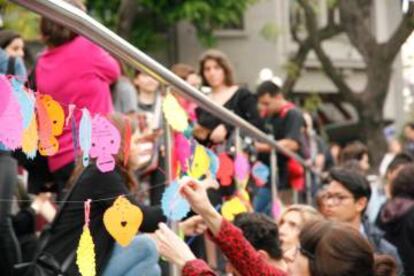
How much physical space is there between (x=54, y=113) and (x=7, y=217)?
2002 millimetres

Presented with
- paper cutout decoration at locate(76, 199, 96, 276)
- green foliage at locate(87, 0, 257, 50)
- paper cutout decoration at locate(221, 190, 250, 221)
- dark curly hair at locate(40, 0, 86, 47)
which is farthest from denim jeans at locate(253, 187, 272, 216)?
green foliage at locate(87, 0, 257, 50)

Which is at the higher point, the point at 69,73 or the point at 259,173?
the point at 69,73

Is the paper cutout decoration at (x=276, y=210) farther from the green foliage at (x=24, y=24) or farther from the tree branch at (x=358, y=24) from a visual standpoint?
the tree branch at (x=358, y=24)

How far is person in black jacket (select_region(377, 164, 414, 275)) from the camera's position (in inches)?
262

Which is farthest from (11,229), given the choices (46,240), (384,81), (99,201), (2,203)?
(384,81)

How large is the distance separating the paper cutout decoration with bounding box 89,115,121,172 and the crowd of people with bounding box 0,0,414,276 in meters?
0.34

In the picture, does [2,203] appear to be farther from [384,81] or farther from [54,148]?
[384,81]

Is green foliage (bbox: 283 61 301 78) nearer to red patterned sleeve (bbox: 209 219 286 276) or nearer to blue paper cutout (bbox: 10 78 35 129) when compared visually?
red patterned sleeve (bbox: 209 219 286 276)

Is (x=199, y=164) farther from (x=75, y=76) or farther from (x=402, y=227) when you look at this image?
(x=402, y=227)

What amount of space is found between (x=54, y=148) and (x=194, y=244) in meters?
2.41

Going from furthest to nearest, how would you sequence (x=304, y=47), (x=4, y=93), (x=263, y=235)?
(x=304, y=47) < (x=263, y=235) < (x=4, y=93)

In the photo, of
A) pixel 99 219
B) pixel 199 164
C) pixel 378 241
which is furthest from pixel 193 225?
pixel 378 241

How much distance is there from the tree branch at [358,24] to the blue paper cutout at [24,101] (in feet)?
44.6

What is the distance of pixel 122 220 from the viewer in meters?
4.14
